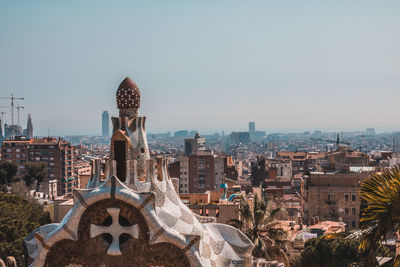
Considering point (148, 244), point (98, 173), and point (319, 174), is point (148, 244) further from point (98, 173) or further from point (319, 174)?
point (319, 174)

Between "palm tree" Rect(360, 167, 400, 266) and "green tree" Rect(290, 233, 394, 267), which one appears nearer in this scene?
"palm tree" Rect(360, 167, 400, 266)

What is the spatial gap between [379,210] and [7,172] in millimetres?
62090

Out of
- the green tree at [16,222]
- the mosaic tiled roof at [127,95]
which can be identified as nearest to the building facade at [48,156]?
the green tree at [16,222]

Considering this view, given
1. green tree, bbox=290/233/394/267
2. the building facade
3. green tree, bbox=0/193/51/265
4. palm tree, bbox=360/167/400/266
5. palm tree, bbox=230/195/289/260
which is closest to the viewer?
palm tree, bbox=360/167/400/266

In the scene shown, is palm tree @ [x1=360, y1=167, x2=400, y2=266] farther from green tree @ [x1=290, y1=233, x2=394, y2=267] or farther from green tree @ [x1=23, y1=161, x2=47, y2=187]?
green tree @ [x1=23, y1=161, x2=47, y2=187]

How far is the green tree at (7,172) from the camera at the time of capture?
66.9 metres

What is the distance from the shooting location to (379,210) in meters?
9.66

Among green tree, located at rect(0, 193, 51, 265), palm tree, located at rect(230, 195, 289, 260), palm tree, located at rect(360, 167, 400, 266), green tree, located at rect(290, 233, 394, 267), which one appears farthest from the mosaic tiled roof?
green tree, located at rect(0, 193, 51, 265)

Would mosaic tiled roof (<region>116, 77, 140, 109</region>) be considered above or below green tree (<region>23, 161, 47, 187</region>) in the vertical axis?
above

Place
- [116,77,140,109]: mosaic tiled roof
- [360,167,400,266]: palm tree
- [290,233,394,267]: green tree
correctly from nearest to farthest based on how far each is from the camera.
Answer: [360,167,400,266]: palm tree → [116,77,140,109]: mosaic tiled roof → [290,233,394,267]: green tree

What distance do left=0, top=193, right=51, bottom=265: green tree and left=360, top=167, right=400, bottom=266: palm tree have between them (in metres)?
20.0

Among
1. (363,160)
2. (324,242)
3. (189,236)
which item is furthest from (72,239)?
(363,160)

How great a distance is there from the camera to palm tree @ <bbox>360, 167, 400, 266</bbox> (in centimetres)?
930

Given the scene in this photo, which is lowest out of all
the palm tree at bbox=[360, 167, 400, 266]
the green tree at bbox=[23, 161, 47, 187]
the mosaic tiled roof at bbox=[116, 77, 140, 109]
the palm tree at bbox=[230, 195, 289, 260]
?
the green tree at bbox=[23, 161, 47, 187]
